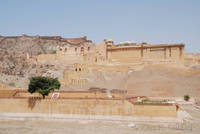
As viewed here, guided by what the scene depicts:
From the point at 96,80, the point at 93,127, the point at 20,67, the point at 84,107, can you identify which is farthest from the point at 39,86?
the point at 20,67

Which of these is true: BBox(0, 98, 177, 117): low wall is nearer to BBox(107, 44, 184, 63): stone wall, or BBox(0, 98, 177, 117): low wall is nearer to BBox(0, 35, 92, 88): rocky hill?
BBox(0, 35, 92, 88): rocky hill

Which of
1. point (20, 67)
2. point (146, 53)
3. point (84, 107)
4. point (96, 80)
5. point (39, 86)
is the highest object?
point (146, 53)

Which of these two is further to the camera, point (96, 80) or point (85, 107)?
point (96, 80)

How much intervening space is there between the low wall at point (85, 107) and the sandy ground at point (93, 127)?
3.23 feet

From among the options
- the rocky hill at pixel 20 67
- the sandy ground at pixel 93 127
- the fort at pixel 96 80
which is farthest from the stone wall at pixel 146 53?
the sandy ground at pixel 93 127

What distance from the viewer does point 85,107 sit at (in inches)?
1084

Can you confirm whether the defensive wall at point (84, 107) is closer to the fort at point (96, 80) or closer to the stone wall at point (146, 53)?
the fort at point (96, 80)

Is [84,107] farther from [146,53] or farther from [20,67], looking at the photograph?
[20,67]

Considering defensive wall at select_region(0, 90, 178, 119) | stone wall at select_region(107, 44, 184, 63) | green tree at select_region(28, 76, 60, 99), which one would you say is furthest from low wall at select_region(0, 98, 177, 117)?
stone wall at select_region(107, 44, 184, 63)

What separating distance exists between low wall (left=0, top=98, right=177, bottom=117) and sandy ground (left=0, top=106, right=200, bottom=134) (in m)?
0.98

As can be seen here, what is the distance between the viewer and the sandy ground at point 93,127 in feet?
76.2

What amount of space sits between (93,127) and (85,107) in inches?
127

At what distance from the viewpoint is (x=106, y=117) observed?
26750 mm

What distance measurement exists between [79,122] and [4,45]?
8982 centimetres
